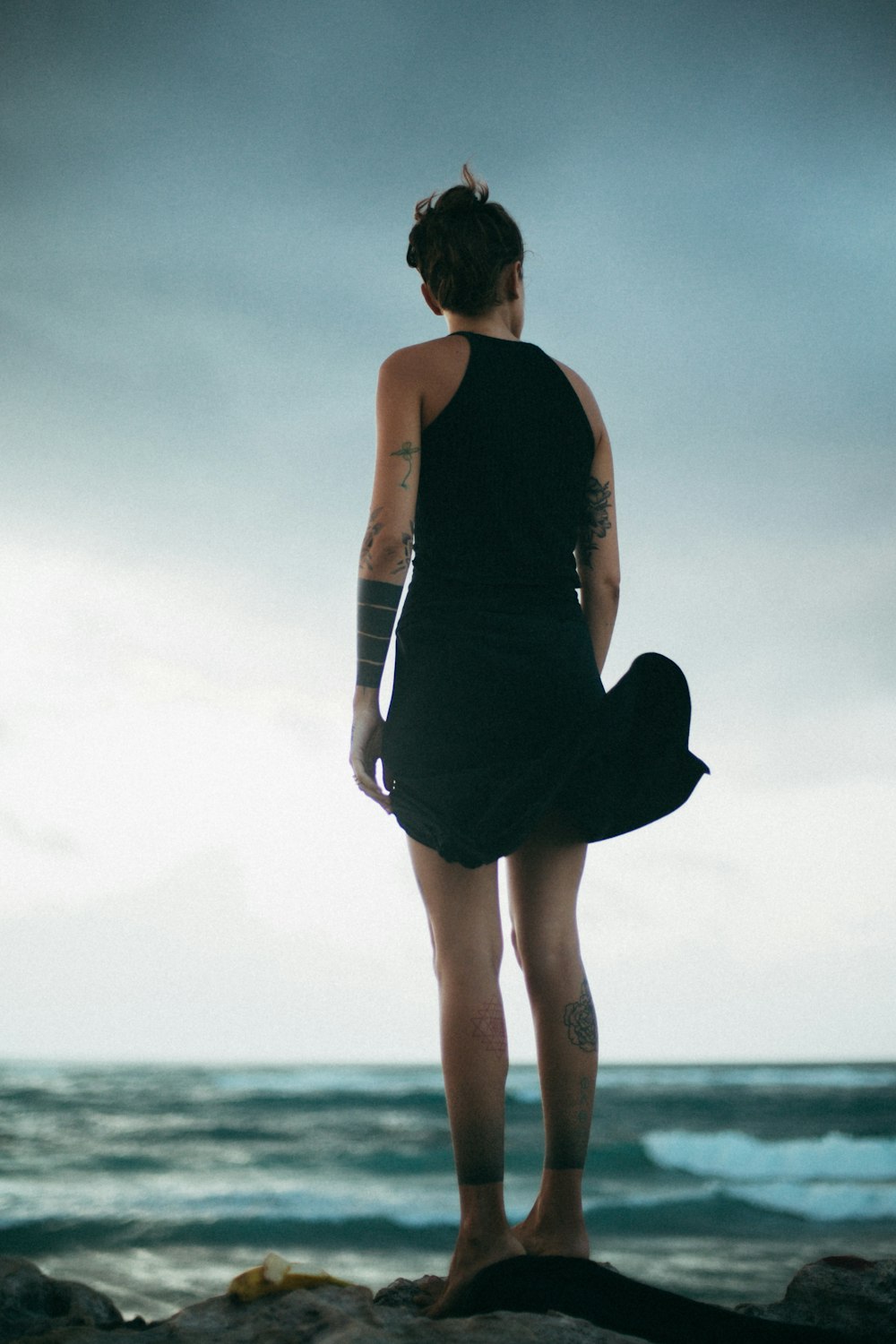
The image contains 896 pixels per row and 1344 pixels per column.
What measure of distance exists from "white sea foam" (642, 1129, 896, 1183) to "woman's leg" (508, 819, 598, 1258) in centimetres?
1244

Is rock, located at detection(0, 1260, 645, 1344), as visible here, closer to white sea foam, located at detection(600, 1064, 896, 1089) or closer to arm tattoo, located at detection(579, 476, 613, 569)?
arm tattoo, located at detection(579, 476, 613, 569)

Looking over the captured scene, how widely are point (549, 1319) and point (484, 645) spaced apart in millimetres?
1290

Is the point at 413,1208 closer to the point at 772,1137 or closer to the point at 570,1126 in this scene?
the point at 772,1137

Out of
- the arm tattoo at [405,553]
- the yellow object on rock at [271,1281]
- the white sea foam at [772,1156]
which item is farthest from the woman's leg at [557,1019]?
the white sea foam at [772,1156]

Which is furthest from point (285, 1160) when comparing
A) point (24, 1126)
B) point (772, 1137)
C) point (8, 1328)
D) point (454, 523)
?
point (454, 523)

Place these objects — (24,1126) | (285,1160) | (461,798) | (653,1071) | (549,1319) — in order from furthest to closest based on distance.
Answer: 1. (653,1071)
2. (24,1126)
3. (285,1160)
4. (461,798)
5. (549,1319)

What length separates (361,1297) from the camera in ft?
7.30

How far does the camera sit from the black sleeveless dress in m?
2.23

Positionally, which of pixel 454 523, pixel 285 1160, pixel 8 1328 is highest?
pixel 454 523

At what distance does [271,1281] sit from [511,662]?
1.47 metres

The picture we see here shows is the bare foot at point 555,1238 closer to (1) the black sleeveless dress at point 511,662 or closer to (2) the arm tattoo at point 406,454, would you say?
(1) the black sleeveless dress at point 511,662

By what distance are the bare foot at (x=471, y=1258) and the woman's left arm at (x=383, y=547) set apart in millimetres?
888

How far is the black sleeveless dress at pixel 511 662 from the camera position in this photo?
2.23 metres

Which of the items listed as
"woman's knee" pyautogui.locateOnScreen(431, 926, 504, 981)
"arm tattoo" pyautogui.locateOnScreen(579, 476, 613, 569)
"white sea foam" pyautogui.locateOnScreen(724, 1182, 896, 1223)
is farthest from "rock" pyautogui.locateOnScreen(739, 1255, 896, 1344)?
"white sea foam" pyautogui.locateOnScreen(724, 1182, 896, 1223)
